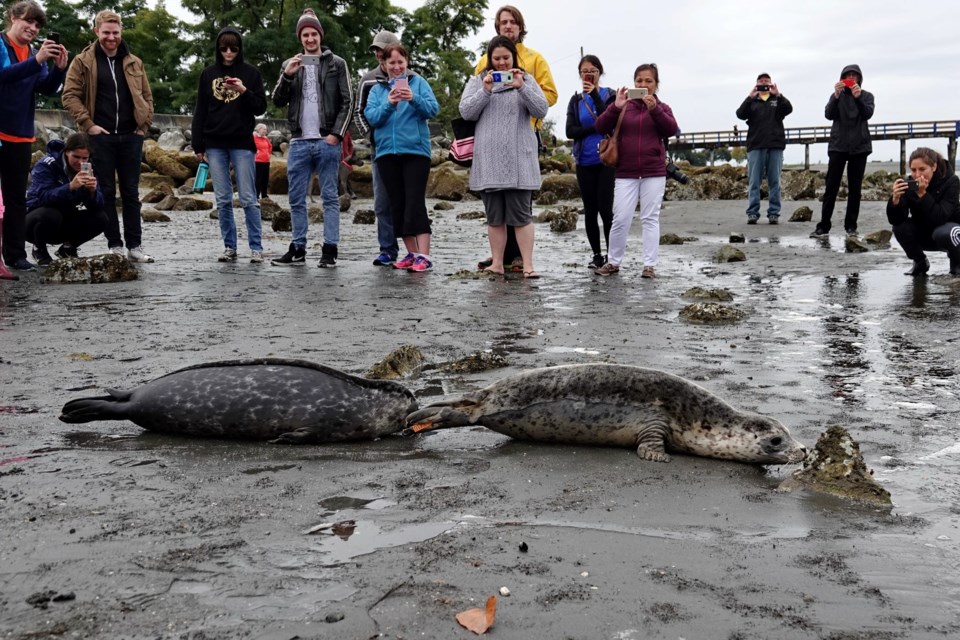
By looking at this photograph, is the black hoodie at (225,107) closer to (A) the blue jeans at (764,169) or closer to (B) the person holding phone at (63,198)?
(B) the person holding phone at (63,198)

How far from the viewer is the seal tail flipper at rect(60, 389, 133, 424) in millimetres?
4387

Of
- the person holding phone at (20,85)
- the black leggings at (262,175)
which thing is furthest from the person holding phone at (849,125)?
the black leggings at (262,175)

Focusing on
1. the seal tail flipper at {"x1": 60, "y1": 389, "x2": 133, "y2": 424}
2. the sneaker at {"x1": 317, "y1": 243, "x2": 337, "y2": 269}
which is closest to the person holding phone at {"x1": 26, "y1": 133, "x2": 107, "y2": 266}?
the sneaker at {"x1": 317, "y1": 243, "x2": 337, "y2": 269}

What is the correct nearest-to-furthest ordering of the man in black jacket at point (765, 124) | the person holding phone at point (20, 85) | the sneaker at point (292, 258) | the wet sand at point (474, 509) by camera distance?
the wet sand at point (474, 509) → the person holding phone at point (20, 85) → the sneaker at point (292, 258) → the man in black jacket at point (765, 124)

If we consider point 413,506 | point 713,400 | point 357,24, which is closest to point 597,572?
point 413,506

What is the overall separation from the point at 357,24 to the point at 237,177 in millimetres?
49982

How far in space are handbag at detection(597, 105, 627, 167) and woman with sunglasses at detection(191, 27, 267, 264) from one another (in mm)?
3971

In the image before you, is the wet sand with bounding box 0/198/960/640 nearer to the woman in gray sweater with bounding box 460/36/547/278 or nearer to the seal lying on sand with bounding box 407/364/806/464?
the seal lying on sand with bounding box 407/364/806/464

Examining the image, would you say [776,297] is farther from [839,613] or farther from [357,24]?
[357,24]

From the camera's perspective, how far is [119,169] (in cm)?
1070

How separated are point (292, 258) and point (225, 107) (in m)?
1.89

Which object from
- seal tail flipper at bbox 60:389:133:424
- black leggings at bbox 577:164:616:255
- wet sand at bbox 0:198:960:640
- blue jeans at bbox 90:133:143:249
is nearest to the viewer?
wet sand at bbox 0:198:960:640

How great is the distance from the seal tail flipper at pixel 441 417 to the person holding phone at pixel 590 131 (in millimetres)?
6407

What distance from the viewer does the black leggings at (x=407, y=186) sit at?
407 inches
